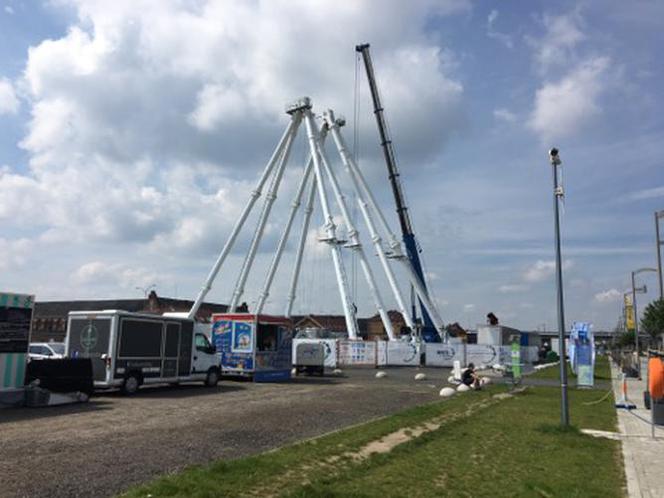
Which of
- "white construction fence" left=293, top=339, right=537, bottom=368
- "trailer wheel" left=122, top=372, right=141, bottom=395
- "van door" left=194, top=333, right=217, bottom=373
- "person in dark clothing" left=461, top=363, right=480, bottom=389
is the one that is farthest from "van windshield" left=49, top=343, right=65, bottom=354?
"white construction fence" left=293, top=339, right=537, bottom=368

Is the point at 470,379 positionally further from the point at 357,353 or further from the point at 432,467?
the point at 357,353

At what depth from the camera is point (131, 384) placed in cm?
2033

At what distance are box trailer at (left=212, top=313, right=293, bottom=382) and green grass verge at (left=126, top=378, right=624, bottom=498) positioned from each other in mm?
12782

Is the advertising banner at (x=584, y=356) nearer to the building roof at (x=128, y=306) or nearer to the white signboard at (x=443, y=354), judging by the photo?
the white signboard at (x=443, y=354)

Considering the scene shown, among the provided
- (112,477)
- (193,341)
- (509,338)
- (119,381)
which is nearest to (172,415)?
(119,381)

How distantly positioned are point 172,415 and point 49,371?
4.26m

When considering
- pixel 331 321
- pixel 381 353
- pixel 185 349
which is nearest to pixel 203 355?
pixel 185 349

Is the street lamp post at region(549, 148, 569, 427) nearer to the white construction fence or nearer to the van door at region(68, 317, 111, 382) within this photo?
the van door at region(68, 317, 111, 382)

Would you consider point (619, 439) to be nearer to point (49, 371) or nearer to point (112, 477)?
point (112, 477)

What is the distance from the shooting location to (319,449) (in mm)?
10742

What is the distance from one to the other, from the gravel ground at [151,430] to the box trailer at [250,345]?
396 cm

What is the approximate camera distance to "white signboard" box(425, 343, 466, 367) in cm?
4728

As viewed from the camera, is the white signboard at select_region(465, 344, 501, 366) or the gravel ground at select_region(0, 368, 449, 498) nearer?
the gravel ground at select_region(0, 368, 449, 498)

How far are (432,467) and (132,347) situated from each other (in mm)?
13515
